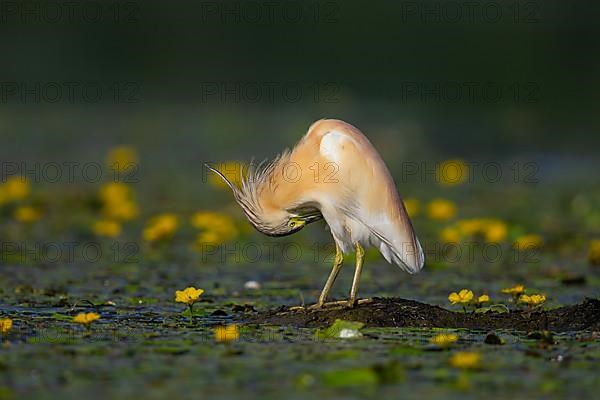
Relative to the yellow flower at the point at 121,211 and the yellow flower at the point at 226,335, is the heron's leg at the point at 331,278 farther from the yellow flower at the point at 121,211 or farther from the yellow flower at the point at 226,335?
the yellow flower at the point at 121,211

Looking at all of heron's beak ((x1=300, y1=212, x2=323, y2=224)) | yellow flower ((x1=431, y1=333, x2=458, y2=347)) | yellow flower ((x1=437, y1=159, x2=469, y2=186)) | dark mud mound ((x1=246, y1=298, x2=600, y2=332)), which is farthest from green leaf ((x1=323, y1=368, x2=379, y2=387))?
yellow flower ((x1=437, y1=159, x2=469, y2=186))

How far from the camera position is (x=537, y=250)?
36.6 ft

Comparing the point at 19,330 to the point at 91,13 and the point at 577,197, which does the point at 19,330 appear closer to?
the point at 577,197

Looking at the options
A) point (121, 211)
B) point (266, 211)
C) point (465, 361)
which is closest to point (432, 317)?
point (266, 211)

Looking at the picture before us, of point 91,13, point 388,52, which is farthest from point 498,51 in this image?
point 91,13

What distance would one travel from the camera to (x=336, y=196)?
7.35 m

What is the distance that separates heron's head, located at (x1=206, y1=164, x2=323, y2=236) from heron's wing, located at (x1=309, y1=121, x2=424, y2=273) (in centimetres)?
31

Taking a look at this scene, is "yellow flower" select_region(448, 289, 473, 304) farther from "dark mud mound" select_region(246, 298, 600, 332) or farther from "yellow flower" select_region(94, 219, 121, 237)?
"yellow flower" select_region(94, 219, 121, 237)

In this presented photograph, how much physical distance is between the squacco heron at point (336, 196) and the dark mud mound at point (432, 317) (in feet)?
0.59

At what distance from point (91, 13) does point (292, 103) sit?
898 cm

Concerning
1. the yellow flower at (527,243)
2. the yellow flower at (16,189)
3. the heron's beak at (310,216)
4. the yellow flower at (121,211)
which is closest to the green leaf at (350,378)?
the heron's beak at (310,216)

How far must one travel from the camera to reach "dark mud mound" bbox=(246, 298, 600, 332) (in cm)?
732

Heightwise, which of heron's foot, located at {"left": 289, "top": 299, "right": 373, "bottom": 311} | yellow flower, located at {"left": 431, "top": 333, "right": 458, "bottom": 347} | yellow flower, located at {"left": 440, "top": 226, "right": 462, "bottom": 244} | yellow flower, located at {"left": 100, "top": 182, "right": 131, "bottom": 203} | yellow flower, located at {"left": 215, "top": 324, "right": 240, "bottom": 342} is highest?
yellow flower, located at {"left": 100, "top": 182, "right": 131, "bottom": 203}

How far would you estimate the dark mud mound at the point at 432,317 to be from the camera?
7.32m
